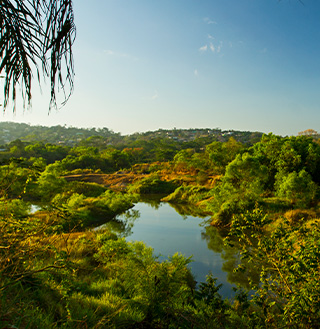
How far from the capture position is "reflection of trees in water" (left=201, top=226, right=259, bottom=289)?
8337mm

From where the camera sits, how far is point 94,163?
46688 mm

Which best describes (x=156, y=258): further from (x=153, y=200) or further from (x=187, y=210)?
(x=153, y=200)

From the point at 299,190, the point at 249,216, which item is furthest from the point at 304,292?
the point at 299,190

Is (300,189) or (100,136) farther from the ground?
(100,136)

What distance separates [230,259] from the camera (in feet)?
33.9

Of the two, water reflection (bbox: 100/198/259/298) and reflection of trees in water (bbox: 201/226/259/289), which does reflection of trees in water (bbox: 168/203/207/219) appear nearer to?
water reflection (bbox: 100/198/259/298)

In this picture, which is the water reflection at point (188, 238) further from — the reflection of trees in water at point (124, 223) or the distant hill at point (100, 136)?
the distant hill at point (100, 136)

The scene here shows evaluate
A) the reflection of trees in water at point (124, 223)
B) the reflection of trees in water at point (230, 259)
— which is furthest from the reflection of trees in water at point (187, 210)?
the reflection of trees in water at point (230, 259)

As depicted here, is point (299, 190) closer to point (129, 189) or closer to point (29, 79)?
point (29, 79)

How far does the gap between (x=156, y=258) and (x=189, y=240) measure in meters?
5.60

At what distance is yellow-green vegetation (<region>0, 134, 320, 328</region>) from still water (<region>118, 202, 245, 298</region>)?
2.58 feet

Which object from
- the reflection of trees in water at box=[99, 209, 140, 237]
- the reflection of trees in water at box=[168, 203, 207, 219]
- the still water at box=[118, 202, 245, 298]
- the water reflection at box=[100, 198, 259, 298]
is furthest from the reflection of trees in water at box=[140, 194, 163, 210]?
the reflection of trees in water at box=[99, 209, 140, 237]

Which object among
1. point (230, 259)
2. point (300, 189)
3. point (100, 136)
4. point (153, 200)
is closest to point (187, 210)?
point (153, 200)

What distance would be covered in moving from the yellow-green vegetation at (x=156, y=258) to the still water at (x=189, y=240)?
2.58 feet
